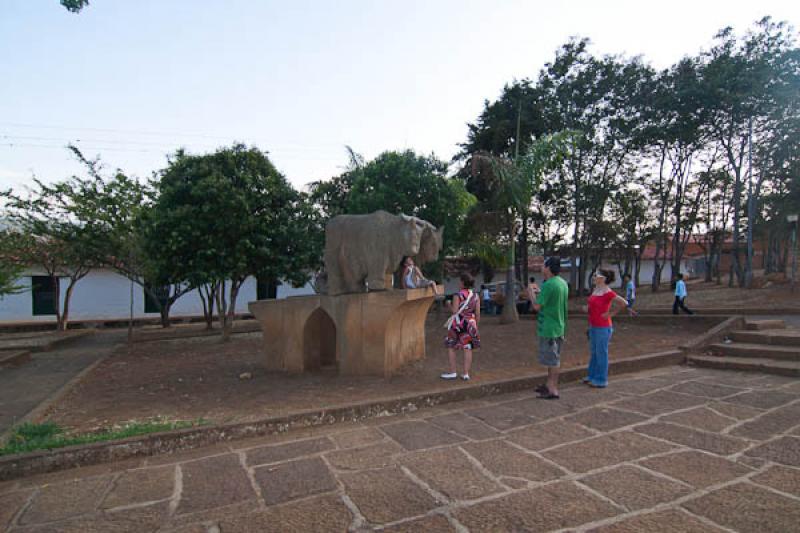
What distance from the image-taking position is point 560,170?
2166 cm

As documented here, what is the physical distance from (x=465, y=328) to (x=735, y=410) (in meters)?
2.85

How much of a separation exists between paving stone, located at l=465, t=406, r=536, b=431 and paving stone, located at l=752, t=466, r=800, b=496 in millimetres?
1712

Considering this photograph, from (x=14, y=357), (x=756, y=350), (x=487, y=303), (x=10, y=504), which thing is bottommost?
(x=14, y=357)

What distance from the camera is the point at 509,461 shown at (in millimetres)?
3219

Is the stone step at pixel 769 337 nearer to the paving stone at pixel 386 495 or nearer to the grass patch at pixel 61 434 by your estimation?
the paving stone at pixel 386 495

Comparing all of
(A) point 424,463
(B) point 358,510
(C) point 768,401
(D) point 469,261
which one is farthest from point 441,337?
(D) point 469,261

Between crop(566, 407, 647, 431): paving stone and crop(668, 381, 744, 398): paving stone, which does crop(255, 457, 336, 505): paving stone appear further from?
crop(668, 381, 744, 398): paving stone

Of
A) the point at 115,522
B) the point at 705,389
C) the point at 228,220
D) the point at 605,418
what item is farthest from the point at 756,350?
the point at 228,220

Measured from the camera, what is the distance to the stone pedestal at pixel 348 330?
19.9ft

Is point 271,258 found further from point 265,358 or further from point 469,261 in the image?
point 469,261

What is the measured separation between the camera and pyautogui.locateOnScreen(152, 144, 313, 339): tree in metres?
9.50

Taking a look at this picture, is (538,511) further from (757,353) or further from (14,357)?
(14,357)

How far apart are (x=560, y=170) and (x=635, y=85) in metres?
4.93

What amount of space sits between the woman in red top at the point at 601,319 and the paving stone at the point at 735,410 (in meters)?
1.15
